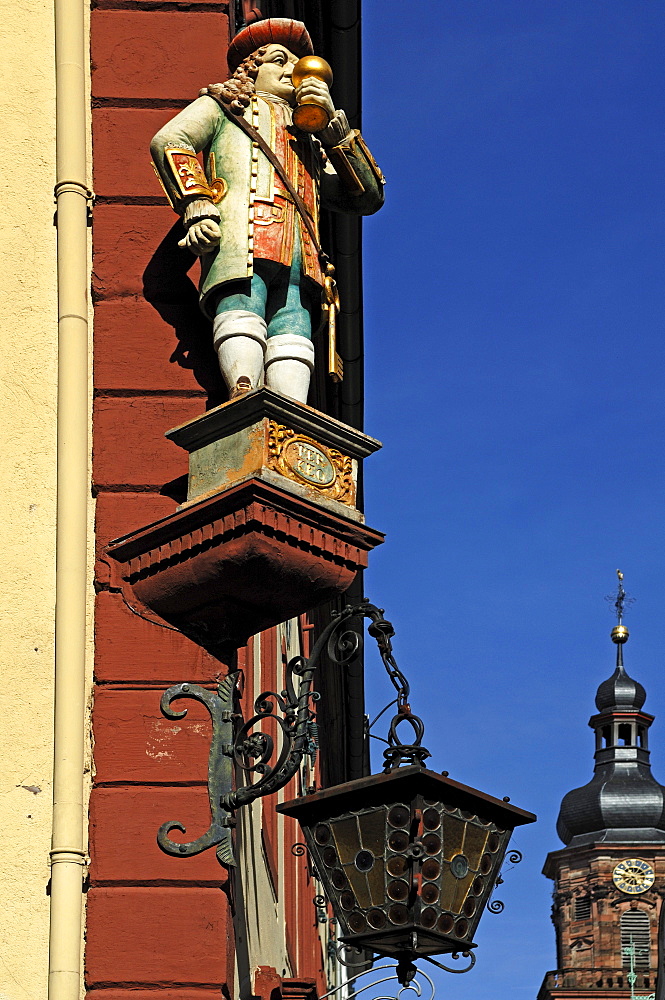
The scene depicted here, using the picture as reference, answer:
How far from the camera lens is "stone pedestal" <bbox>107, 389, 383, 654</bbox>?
264 inches

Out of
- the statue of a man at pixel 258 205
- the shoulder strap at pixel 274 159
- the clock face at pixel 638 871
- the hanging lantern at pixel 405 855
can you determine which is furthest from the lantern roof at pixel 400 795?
the clock face at pixel 638 871

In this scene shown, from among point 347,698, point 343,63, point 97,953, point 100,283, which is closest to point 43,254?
point 100,283

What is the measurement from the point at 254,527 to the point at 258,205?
1.44m

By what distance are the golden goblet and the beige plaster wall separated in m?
1.01

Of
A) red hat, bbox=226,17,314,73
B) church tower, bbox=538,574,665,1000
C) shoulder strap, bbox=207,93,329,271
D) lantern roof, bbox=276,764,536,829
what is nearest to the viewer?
lantern roof, bbox=276,764,536,829

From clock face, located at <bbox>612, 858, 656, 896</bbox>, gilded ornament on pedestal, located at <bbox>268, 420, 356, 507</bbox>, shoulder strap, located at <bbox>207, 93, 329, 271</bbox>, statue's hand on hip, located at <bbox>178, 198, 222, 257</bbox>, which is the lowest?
gilded ornament on pedestal, located at <bbox>268, 420, 356, 507</bbox>

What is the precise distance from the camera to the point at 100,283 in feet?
25.2

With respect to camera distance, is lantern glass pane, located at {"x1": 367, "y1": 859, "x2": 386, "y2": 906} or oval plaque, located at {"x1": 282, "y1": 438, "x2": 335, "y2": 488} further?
oval plaque, located at {"x1": 282, "y1": 438, "x2": 335, "y2": 488}

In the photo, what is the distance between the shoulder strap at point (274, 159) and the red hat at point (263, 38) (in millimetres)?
524

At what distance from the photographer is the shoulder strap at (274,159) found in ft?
24.7

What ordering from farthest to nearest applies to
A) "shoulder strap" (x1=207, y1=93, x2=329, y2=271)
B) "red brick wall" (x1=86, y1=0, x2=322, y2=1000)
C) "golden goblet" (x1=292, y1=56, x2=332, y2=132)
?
"golden goblet" (x1=292, y1=56, x2=332, y2=132) < "shoulder strap" (x1=207, y1=93, x2=329, y2=271) < "red brick wall" (x1=86, y1=0, x2=322, y2=1000)

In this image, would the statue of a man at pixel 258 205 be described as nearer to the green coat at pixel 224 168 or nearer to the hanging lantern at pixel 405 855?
the green coat at pixel 224 168

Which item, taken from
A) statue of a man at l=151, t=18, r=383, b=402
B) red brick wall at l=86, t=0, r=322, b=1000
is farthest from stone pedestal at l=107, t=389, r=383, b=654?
statue of a man at l=151, t=18, r=383, b=402

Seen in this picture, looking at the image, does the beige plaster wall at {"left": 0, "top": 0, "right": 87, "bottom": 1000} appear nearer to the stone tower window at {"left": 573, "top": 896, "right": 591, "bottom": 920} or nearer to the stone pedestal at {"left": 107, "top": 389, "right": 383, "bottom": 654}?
the stone pedestal at {"left": 107, "top": 389, "right": 383, "bottom": 654}
